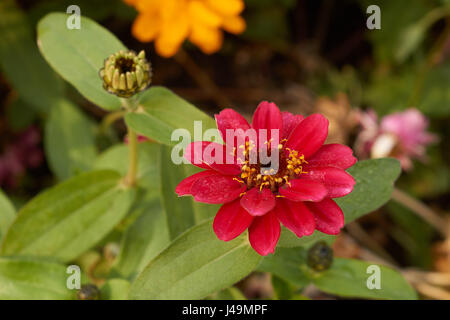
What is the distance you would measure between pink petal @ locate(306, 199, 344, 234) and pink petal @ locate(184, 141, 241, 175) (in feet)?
0.49

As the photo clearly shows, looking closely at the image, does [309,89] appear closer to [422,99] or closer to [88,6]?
[422,99]

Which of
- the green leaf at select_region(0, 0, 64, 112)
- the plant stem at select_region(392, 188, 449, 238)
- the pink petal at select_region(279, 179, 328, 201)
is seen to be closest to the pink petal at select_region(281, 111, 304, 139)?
the pink petal at select_region(279, 179, 328, 201)

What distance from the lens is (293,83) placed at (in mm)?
2064

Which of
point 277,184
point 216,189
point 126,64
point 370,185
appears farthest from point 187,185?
point 370,185

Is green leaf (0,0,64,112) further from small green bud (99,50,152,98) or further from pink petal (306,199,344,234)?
pink petal (306,199,344,234)

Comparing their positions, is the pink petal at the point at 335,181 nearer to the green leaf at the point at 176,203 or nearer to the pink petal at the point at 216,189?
the pink petal at the point at 216,189

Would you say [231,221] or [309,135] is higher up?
[309,135]

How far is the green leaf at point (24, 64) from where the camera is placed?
1.57m

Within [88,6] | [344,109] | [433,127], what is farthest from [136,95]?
[433,127]

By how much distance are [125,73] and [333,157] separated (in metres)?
0.40

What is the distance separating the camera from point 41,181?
1.76 meters

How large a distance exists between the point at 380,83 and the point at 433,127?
0.87ft

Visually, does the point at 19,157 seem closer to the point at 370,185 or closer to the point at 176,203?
the point at 176,203

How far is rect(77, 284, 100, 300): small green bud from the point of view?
3.26 feet
